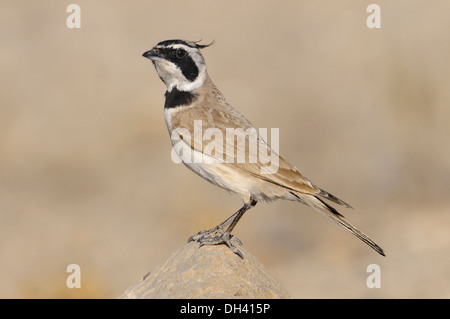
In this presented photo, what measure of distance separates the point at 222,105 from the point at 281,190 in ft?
4.19

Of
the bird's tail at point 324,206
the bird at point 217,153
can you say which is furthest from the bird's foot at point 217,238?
the bird's tail at point 324,206

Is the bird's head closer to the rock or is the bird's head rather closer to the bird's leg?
the bird's leg

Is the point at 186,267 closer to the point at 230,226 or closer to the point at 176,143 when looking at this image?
the point at 230,226

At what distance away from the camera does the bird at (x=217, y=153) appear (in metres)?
7.95

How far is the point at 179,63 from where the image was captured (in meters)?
8.28

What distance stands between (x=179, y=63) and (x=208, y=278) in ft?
8.37

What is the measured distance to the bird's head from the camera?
812 cm

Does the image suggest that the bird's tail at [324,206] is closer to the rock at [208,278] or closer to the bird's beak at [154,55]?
the rock at [208,278]

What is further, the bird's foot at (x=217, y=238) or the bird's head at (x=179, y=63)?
the bird's head at (x=179, y=63)

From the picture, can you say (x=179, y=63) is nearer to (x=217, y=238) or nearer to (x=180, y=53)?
(x=180, y=53)

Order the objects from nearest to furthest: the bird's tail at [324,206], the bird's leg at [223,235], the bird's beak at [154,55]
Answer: the bird's tail at [324,206]
the bird's leg at [223,235]
the bird's beak at [154,55]

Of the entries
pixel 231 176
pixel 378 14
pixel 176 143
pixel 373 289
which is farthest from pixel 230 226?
pixel 378 14

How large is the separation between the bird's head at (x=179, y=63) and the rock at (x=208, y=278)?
1868 mm

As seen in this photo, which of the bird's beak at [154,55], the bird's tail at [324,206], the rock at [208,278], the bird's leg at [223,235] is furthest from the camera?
the bird's beak at [154,55]
